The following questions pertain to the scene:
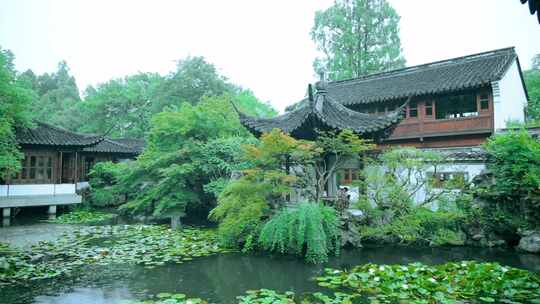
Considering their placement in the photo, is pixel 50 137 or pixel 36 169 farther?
pixel 50 137

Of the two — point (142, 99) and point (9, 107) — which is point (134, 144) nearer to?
point (142, 99)

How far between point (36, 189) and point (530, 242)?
17286mm

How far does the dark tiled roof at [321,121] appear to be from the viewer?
914cm

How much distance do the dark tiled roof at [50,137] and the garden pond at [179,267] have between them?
16.9ft

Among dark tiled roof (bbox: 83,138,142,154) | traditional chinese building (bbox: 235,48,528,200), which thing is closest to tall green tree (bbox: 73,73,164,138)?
dark tiled roof (bbox: 83,138,142,154)

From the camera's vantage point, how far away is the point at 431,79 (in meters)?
16.2

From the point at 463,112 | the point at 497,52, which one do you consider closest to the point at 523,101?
the point at 497,52

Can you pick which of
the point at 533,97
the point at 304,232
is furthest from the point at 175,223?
the point at 533,97

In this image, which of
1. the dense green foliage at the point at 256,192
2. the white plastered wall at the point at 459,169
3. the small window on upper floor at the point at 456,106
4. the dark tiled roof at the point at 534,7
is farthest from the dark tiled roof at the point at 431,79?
the dark tiled roof at the point at 534,7

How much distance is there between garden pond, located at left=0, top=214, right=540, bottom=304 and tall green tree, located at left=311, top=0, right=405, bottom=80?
1792cm

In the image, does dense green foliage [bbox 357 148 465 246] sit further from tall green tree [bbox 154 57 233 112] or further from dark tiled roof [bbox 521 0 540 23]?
tall green tree [bbox 154 57 233 112]

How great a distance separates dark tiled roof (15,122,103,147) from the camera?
1412 cm

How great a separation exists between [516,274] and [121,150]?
807 inches

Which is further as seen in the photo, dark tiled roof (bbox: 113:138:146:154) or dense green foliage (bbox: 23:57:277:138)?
dense green foliage (bbox: 23:57:277:138)
